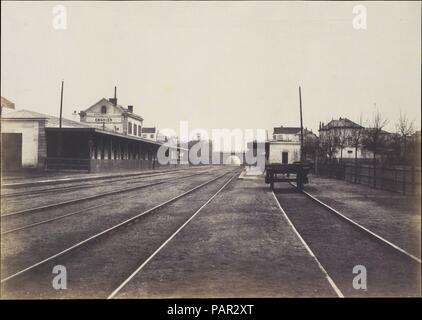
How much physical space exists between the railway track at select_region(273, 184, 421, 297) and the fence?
9094mm

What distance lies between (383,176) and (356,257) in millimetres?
15952

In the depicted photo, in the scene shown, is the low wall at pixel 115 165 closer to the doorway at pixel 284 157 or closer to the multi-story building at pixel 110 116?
the multi-story building at pixel 110 116

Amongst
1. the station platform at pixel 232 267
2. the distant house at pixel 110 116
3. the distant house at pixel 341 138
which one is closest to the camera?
the station platform at pixel 232 267

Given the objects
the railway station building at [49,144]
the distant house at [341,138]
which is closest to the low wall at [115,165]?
the railway station building at [49,144]

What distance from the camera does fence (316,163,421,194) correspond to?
17.1 meters

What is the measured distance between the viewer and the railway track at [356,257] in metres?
4.73

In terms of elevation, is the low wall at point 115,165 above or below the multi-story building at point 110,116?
below

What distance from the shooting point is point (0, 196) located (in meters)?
14.1

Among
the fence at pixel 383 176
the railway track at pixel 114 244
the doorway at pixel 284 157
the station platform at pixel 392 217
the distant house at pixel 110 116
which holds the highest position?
the distant house at pixel 110 116

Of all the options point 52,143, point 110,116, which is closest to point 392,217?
point 52,143

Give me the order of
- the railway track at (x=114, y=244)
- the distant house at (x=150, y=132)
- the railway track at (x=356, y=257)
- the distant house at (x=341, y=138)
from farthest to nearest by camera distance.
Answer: the distant house at (x=150, y=132) → the distant house at (x=341, y=138) → the railway track at (x=114, y=244) → the railway track at (x=356, y=257)

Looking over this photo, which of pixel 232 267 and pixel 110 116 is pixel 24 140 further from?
pixel 232 267

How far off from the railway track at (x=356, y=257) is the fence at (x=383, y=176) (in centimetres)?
909
